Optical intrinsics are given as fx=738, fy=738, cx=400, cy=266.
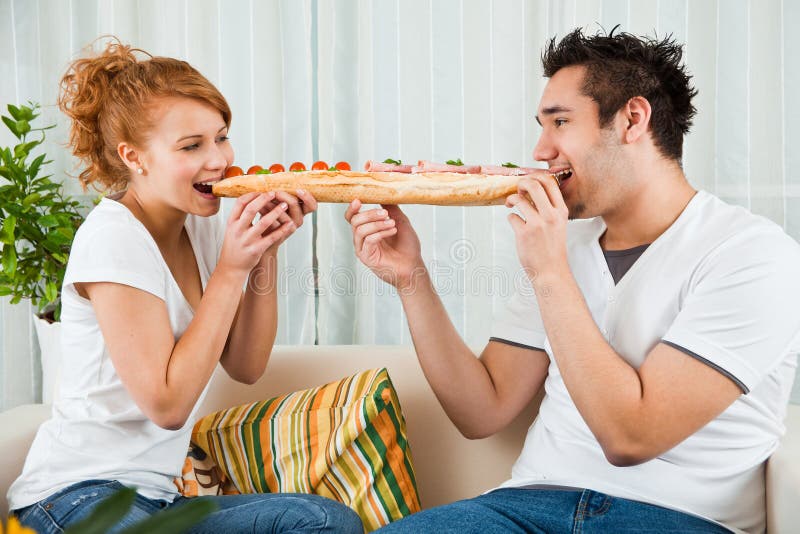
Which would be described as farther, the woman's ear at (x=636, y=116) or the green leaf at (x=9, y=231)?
the green leaf at (x=9, y=231)

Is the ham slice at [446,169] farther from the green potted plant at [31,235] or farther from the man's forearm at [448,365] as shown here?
the green potted plant at [31,235]

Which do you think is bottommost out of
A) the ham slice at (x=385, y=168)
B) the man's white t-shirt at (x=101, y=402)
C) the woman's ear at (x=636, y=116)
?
the man's white t-shirt at (x=101, y=402)

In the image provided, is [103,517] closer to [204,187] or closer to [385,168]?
[204,187]

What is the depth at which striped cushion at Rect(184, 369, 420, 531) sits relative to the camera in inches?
70.1

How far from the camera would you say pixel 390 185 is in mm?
1815

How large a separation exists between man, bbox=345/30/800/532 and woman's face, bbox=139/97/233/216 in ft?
1.13

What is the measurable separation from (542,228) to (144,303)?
83 cm

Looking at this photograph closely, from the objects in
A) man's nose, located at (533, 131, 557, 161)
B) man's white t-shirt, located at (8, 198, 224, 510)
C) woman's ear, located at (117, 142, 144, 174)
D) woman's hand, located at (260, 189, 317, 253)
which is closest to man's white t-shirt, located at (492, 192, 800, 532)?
man's nose, located at (533, 131, 557, 161)

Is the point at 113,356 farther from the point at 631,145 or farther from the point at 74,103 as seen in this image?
the point at 631,145

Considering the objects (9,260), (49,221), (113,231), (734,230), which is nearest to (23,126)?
(49,221)

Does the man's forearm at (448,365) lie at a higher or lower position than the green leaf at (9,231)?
lower

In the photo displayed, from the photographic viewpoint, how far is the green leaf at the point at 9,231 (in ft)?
8.91

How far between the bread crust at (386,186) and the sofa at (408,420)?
46 centimetres

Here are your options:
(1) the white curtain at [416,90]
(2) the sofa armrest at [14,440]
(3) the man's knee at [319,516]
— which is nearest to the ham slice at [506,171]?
(3) the man's knee at [319,516]
